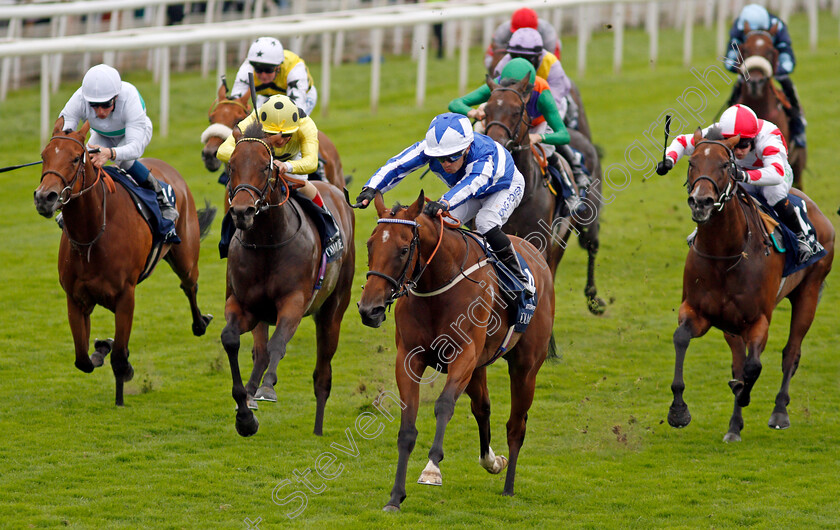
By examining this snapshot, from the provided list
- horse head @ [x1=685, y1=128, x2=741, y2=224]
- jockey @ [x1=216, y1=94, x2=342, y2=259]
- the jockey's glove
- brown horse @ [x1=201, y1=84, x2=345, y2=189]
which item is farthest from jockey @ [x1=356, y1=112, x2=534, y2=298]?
brown horse @ [x1=201, y1=84, x2=345, y2=189]

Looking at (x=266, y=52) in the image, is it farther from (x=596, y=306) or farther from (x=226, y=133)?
(x=596, y=306)

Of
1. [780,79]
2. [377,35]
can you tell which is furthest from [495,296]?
[377,35]

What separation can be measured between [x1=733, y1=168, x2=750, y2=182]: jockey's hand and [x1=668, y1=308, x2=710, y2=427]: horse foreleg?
882 millimetres

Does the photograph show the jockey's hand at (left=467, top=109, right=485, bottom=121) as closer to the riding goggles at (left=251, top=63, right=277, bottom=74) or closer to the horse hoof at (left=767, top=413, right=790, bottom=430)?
the riding goggles at (left=251, top=63, right=277, bottom=74)

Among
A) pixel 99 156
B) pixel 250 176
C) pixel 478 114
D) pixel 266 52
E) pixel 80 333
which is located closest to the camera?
pixel 250 176

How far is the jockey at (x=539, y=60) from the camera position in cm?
942

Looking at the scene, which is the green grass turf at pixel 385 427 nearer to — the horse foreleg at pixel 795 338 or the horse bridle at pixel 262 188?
the horse foreleg at pixel 795 338

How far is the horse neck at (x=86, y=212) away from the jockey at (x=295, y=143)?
0.93m

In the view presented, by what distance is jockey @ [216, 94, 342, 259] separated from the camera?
22.9 feet

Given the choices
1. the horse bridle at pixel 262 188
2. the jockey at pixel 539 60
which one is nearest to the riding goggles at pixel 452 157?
the horse bridle at pixel 262 188

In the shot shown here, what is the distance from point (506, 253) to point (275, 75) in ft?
12.3

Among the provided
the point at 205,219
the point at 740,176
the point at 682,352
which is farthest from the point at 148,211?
the point at 740,176

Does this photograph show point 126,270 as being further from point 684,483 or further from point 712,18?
point 712,18

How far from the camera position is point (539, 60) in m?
9.57
